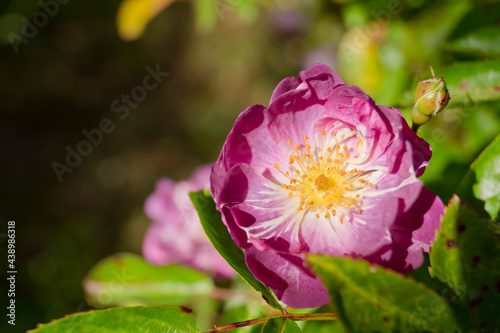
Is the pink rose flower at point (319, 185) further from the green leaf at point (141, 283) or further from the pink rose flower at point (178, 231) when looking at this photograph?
the pink rose flower at point (178, 231)

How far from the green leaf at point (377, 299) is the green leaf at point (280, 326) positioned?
0.23m

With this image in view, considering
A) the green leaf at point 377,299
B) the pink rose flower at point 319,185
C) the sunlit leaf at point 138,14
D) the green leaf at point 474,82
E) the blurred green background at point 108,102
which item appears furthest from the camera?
the blurred green background at point 108,102

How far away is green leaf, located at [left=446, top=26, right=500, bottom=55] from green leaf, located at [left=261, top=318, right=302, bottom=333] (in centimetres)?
102

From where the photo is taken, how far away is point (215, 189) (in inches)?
37.6

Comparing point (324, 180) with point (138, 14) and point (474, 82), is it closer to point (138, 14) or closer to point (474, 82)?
point (474, 82)

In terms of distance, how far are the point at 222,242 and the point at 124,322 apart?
259mm

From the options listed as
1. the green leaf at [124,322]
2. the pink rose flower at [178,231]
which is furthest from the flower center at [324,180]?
the pink rose flower at [178,231]

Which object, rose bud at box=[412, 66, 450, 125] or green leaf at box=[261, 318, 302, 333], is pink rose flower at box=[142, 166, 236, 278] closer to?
green leaf at box=[261, 318, 302, 333]

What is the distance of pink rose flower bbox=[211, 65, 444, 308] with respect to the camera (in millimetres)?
884

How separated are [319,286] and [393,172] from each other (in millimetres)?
286

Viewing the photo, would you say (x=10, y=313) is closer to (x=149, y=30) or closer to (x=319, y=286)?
(x=319, y=286)

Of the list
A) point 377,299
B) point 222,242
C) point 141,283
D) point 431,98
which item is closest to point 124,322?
point 222,242

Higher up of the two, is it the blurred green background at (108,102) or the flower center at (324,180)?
the blurred green background at (108,102)

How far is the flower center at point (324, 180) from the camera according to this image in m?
1.12
